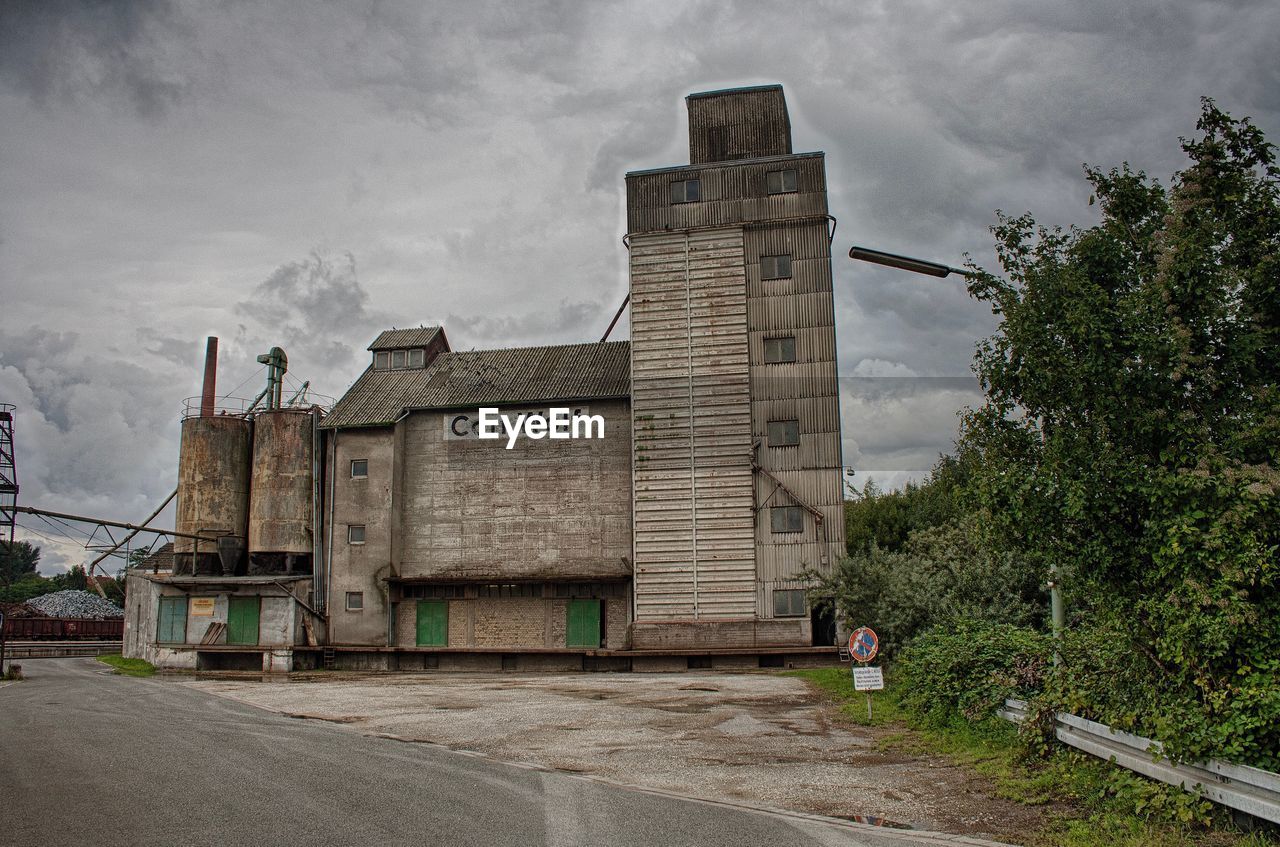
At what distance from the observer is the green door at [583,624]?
126 feet

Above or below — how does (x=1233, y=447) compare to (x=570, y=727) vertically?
above

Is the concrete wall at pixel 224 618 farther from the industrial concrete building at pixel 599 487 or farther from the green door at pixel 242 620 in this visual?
the green door at pixel 242 620

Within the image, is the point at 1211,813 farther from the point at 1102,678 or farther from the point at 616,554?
the point at 616,554

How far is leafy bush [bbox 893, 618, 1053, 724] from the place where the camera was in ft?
46.9

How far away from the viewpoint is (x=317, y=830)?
9.41 metres

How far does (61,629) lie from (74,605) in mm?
23984

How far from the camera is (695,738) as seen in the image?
16125 millimetres

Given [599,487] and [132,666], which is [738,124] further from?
[132,666]

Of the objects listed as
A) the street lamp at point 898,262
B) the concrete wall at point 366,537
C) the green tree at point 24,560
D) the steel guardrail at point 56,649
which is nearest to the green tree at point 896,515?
the concrete wall at point 366,537

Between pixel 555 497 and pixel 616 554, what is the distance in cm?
352

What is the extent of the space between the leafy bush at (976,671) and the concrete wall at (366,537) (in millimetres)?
27749

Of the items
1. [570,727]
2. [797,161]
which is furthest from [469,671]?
[797,161]

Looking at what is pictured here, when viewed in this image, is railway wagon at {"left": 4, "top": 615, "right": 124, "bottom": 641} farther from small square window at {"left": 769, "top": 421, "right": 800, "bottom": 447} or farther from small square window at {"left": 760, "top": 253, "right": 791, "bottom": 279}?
small square window at {"left": 760, "top": 253, "right": 791, "bottom": 279}

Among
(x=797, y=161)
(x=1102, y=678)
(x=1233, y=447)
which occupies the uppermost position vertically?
(x=797, y=161)
